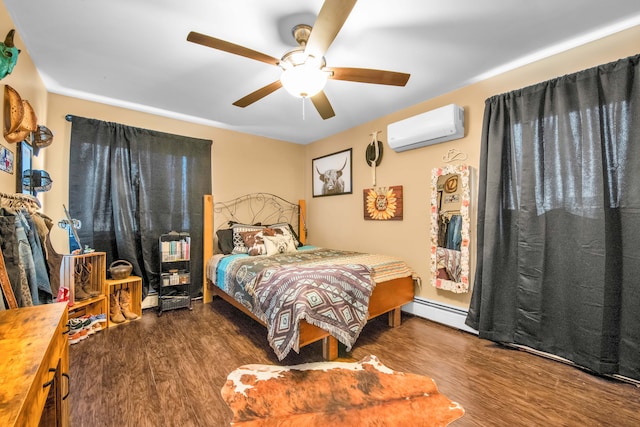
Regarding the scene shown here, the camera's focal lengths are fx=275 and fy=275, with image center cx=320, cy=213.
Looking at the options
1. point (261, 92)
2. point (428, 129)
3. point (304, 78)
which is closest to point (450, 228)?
point (428, 129)

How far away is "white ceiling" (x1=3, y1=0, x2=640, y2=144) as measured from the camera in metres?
1.74

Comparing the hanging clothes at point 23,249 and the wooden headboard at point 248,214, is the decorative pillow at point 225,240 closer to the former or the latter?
the wooden headboard at point 248,214

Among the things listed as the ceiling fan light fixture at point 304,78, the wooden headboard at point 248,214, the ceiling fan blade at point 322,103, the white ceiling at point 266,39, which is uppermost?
the white ceiling at point 266,39

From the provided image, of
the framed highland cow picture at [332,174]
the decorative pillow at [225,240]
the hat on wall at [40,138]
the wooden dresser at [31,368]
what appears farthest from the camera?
the framed highland cow picture at [332,174]

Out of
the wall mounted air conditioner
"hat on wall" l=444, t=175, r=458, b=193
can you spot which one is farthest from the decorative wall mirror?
the wall mounted air conditioner

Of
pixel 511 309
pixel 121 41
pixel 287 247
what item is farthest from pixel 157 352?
pixel 511 309

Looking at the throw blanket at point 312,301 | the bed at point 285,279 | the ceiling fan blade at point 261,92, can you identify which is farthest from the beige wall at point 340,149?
the ceiling fan blade at point 261,92

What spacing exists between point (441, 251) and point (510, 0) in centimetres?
209

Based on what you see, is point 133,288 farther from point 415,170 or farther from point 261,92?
point 415,170

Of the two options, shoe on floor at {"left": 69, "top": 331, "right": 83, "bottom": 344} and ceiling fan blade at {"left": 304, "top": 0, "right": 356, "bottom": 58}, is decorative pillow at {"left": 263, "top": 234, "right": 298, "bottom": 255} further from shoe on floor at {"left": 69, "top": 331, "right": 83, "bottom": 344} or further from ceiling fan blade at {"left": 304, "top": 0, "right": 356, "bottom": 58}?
ceiling fan blade at {"left": 304, "top": 0, "right": 356, "bottom": 58}

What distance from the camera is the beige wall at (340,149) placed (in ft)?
7.22

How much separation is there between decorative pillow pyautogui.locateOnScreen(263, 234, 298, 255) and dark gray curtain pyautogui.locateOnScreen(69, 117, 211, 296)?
0.96 m

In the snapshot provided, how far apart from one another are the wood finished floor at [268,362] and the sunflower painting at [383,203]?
131cm

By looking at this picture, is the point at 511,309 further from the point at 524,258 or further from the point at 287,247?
the point at 287,247
